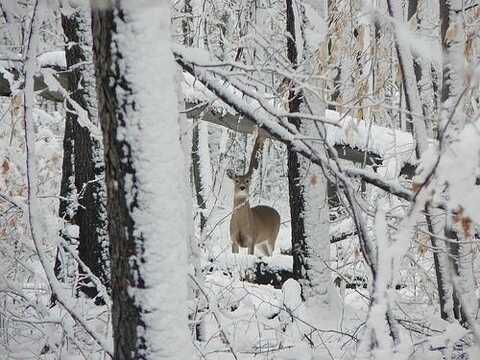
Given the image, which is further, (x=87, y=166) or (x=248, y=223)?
(x=248, y=223)

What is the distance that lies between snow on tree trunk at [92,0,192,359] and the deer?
743 cm

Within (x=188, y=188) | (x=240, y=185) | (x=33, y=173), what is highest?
(x=240, y=185)

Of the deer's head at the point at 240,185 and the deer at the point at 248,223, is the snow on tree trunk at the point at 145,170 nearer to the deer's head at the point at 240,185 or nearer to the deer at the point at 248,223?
the deer at the point at 248,223

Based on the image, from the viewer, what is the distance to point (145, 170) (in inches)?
82.9

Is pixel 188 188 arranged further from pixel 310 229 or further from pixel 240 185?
pixel 240 185

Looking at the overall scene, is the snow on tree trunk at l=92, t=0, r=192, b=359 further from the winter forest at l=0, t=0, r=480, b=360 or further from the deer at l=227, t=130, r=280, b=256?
the deer at l=227, t=130, r=280, b=256

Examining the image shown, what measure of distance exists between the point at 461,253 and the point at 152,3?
223 cm

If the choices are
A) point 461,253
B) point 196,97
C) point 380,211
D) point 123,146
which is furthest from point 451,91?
point 196,97

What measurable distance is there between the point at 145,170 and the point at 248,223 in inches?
333

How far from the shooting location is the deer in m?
9.93

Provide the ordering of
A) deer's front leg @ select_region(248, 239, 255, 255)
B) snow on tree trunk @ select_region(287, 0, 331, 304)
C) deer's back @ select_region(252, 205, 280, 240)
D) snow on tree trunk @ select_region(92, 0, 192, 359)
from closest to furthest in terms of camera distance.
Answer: snow on tree trunk @ select_region(92, 0, 192, 359) → snow on tree trunk @ select_region(287, 0, 331, 304) → deer's front leg @ select_region(248, 239, 255, 255) → deer's back @ select_region(252, 205, 280, 240)

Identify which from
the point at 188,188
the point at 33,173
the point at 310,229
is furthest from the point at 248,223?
the point at 33,173

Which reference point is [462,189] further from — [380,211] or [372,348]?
[372,348]

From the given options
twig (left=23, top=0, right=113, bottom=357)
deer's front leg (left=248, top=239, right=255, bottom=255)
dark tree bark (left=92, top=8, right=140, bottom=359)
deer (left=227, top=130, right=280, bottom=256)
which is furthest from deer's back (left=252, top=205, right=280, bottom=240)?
dark tree bark (left=92, top=8, right=140, bottom=359)
